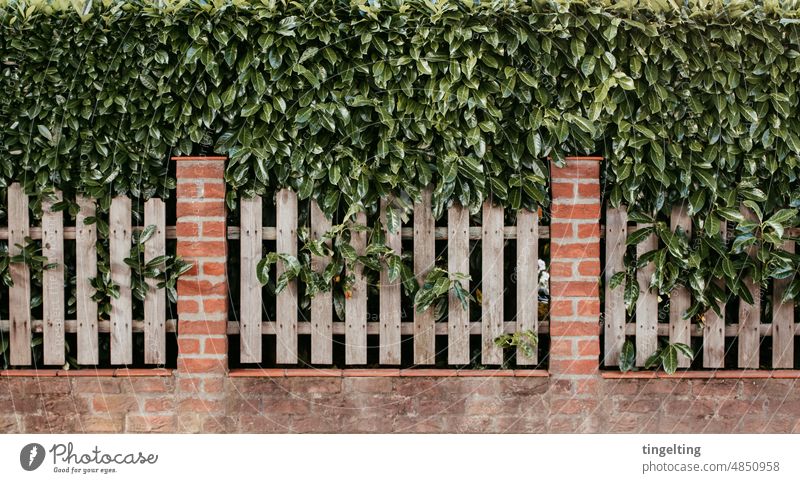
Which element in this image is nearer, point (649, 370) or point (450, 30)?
point (450, 30)

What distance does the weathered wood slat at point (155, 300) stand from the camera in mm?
4062

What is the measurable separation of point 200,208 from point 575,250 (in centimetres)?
220

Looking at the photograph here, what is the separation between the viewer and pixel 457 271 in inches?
161

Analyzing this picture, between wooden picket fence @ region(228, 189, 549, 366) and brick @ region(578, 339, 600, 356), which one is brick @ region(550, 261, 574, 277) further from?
brick @ region(578, 339, 600, 356)

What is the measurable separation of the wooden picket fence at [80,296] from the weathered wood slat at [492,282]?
1851mm

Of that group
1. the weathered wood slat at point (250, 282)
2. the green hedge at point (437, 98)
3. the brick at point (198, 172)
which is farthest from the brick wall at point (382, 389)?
the green hedge at point (437, 98)

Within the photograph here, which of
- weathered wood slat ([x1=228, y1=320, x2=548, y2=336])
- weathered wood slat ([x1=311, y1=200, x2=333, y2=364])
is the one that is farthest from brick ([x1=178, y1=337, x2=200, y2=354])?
weathered wood slat ([x1=311, y1=200, x2=333, y2=364])

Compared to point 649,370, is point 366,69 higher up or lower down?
higher up

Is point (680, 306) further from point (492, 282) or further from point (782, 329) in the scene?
point (492, 282)

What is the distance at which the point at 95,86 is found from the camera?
401 centimetres

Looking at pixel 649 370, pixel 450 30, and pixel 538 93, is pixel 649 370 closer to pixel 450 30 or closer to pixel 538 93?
pixel 538 93

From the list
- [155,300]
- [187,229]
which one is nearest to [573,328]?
[187,229]

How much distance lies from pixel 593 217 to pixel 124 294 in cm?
280

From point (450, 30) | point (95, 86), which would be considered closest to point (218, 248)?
point (95, 86)
